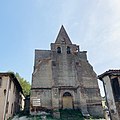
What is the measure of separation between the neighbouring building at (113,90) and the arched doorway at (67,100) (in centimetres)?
1071

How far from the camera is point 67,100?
28.5 m

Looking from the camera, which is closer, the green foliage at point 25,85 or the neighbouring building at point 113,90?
the neighbouring building at point 113,90

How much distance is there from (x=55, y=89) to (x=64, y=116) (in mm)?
4889

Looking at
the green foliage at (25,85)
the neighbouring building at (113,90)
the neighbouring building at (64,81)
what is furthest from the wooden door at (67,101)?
the green foliage at (25,85)

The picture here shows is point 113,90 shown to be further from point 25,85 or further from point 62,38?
point 25,85

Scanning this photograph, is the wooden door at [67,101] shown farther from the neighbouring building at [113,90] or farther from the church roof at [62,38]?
the church roof at [62,38]

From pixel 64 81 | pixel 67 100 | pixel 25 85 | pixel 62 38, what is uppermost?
pixel 62 38

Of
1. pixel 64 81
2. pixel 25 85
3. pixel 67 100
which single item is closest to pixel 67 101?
pixel 67 100

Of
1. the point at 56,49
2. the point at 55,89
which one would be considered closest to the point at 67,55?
the point at 56,49

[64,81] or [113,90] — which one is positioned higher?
[64,81]

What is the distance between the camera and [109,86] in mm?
18250

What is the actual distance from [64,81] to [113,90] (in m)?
12.9

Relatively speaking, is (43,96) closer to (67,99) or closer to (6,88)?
(67,99)

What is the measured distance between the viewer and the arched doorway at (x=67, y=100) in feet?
91.9
